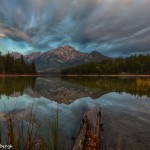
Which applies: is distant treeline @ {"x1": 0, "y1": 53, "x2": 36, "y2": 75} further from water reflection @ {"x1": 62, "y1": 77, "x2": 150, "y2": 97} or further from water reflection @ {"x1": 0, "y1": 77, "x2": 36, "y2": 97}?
water reflection @ {"x1": 62, "y1": 77, "x2": 150, "y2": 97}

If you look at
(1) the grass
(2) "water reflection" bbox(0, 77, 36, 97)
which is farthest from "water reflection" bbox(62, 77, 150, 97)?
(1) the grass

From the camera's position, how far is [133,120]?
1653 centimetres

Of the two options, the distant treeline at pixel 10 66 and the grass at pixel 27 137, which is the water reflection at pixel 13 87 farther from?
the distant treeline at pixel 10 66

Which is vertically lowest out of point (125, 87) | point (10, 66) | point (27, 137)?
point (125, 87)

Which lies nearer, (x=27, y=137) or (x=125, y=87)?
(x=27, y=137)

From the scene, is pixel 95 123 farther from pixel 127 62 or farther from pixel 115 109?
pixel 127 62

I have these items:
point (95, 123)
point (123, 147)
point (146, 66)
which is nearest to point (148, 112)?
point (95, 123)

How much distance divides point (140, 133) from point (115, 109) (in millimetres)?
8525

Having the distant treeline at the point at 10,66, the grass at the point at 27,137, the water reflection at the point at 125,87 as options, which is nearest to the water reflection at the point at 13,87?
the water reflection at the point at 125,87

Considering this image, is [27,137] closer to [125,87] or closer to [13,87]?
[13,87]

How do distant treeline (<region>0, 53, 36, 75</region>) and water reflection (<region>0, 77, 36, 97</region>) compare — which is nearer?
water reflection (<region>0, 77, 36, 97</region>)

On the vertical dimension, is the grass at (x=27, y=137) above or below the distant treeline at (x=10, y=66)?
below

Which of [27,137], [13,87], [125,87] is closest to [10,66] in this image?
[13,87]

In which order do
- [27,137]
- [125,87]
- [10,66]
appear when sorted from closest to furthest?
[27,137] < [125,87] < [10,66]
